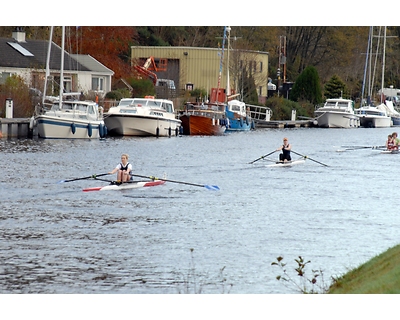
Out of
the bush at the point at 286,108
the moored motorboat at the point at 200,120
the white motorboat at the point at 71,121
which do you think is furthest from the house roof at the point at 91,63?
the bush at the point at 286,108

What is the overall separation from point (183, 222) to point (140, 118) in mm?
31916

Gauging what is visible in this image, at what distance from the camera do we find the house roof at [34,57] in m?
59.4

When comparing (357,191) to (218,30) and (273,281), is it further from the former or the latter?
(218,30)

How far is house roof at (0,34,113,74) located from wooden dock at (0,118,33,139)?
7.55 meters

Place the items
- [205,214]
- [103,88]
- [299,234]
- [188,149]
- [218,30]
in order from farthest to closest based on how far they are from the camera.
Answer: [218,30]
[103,88]
[188,149]
[205,214]
[299,234]

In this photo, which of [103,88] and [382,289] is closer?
[382,289]

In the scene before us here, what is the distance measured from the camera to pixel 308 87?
81.3 metres

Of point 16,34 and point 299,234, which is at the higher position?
point 16,34

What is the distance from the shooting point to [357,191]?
34.1 m

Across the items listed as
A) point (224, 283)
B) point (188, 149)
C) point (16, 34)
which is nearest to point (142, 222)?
point (224, 283)

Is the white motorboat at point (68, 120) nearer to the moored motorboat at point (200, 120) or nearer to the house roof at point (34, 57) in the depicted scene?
the house roof at point (34, 57)

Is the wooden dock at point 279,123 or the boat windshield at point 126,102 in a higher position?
the boat windshield at point 126,102

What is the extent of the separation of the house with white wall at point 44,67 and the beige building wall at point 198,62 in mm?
6346

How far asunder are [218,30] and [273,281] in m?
63.4
